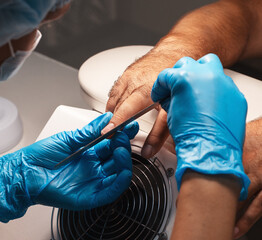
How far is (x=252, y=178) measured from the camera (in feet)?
3.70

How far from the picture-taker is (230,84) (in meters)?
1.01

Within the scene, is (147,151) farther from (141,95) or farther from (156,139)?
(141,95)

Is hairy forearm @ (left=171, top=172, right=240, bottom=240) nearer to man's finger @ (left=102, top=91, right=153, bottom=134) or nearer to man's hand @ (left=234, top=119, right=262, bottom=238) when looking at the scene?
man's hand @ (left=234, top=119, right=262, bottom=238)

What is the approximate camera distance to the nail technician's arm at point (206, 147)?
831mm

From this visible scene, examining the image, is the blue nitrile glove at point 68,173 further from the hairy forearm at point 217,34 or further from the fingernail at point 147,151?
the hairy forearm at point 217,34

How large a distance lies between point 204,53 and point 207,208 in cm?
100

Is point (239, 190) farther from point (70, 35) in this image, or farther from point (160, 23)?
point (70, 35)

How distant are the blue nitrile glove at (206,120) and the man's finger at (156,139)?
0.16 m

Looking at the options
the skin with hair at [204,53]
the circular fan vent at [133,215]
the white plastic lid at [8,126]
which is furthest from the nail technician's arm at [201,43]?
the white plastic lid at [8,126]

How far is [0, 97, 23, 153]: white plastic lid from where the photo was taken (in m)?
1.94

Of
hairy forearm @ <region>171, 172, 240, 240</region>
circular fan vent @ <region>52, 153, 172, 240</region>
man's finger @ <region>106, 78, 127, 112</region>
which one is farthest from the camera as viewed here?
man's finger @ <region>106, 78, 127, 112</region>

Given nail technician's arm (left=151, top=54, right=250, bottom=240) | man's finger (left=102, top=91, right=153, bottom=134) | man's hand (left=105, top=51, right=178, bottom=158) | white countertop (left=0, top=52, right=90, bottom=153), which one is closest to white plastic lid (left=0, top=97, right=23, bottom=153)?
white countertop (left=0, top=52, right=90, bottom=153)

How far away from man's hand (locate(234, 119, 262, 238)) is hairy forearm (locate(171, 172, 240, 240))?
27 centimetres

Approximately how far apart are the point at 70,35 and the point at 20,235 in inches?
65.5
